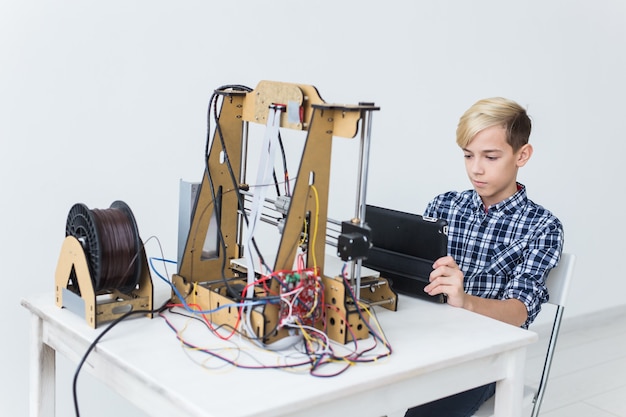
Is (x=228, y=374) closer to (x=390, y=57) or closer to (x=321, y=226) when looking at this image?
(x=321, y=226)

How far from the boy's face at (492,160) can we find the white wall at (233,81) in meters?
0.85

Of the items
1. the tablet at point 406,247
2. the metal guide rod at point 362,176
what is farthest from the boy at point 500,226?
the metal guide rod at point 362,176

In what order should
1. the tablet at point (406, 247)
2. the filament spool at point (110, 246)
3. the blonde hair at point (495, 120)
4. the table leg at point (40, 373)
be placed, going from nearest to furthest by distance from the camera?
the filament spool at point (110, 246)
the table leg at point (40, 373)
the tablet at point (406, 247)
the blonde hair at point (495, 120)

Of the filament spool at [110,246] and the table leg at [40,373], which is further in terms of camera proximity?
the table leg at [40,373]

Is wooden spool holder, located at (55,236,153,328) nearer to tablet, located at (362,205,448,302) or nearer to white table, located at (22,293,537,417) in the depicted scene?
white table, located at (22,293,537,417)

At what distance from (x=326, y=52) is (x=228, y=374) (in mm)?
1784

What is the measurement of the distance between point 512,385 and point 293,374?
577mm

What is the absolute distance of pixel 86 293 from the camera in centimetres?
165

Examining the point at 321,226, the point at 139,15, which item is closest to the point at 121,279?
the point at 321,226

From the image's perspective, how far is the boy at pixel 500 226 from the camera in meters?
2.17

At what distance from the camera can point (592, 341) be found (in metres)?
4.00

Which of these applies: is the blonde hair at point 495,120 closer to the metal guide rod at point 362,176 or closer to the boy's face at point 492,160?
the boy's face at point 492,160

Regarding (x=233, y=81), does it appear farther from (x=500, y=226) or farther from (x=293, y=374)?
(x=293, y=374)

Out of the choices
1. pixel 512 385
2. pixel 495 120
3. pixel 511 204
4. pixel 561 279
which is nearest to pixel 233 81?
pixel 495 120
